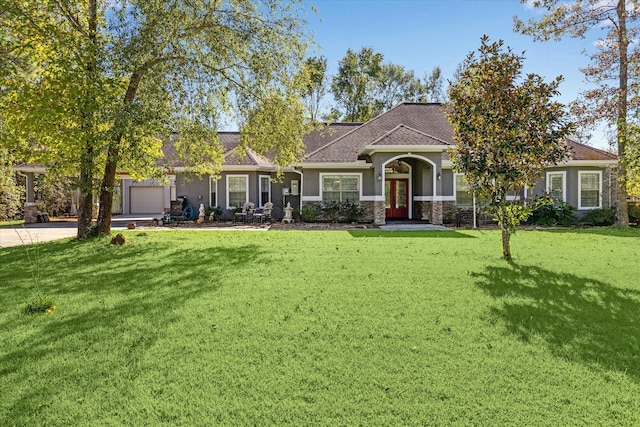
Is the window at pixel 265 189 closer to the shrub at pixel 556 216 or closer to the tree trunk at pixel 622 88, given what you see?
the shrub at pixel 556 216

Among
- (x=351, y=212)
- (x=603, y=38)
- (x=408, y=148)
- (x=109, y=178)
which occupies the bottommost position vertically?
(x=351, y=212)

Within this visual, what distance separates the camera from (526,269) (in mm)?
7727

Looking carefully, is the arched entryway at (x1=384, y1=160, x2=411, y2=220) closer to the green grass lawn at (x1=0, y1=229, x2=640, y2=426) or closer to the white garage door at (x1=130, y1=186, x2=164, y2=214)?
the green grass lawn at (x1=0, y1=229, x2=640, y2=426)

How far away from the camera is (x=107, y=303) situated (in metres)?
5.46

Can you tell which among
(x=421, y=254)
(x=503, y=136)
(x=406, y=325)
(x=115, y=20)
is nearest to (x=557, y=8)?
(x=503, y=136)

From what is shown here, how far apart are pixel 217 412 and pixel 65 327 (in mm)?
2759

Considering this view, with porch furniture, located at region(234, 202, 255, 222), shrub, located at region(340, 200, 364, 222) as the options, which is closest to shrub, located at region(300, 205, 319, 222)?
shrub, located at region(340, 200, 364, 222)

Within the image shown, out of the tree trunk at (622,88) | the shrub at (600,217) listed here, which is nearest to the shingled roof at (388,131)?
the tree trunk at (622,88)

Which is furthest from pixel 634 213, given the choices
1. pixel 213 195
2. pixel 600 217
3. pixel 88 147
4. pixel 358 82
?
pixel 358 82

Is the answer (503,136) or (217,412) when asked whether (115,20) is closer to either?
(503,136)

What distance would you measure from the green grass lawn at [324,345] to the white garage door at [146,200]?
22.1m

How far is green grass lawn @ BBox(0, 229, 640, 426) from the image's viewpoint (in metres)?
2.96

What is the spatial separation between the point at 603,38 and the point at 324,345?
20.2 meters

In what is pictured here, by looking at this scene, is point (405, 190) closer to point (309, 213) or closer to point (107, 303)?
point (309, 213)
